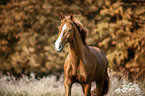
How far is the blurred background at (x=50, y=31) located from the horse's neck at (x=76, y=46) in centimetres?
564

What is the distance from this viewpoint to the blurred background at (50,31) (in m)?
8.62

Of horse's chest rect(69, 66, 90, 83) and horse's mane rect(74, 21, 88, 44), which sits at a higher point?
horse's mane rect(74, 21, 88, 44)

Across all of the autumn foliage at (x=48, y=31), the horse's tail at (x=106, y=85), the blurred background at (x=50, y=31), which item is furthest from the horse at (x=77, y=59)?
the autumn foliage at (x=48, y=31)

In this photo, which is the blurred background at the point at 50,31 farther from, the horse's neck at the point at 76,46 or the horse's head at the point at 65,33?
the horse's head at the point at 65,33

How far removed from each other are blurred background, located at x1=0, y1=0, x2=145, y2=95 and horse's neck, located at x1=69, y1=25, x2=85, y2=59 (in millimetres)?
5642

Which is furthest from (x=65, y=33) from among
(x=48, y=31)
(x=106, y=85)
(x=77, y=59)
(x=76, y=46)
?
(x=48, y=31)

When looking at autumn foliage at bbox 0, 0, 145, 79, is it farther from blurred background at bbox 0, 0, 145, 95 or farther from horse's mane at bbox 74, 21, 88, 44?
horse's mane at bbox 74, 21, 88, 44

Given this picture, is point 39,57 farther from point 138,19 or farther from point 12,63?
point 138,19

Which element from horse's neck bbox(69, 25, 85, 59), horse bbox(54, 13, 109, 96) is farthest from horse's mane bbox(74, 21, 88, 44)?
horse's neck bbox(69, 25, 85, 59)

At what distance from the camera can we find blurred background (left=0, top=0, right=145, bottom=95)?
8625mm

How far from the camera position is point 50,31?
11.2 metres

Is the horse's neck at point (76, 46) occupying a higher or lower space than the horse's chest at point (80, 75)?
higher

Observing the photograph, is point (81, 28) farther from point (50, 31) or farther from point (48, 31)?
point (50, 31)

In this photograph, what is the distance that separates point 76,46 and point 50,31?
8.37 m
